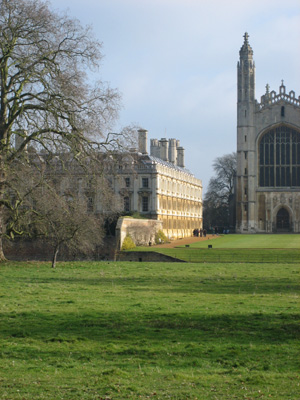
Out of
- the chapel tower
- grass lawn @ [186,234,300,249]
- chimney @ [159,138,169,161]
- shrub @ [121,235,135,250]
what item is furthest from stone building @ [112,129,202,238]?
grass lawn @ [186,234,300,249]

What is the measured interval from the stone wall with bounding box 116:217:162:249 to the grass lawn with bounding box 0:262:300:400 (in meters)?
26.7

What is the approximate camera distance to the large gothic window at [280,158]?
253ft

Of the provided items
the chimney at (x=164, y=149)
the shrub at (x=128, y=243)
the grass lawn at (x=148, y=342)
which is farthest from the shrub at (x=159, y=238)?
the grass lawn at (x=148, y=342)

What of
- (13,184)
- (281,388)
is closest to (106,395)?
(281,388)

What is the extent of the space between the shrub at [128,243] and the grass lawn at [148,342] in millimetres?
26764

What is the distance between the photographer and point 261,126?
255ft

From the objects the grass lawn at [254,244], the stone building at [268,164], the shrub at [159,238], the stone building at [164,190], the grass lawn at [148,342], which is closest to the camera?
the grass lawn at [148,342]

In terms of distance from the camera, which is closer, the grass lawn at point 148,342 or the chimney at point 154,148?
the grass lawn at point 148,342

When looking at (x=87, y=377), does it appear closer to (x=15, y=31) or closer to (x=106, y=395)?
(x=106, y=395)

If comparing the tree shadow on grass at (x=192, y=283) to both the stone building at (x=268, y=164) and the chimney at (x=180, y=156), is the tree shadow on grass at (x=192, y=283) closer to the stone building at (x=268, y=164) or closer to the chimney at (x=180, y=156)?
the stone building at (x=268, y=164)

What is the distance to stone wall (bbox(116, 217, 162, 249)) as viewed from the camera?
A: 41.7m

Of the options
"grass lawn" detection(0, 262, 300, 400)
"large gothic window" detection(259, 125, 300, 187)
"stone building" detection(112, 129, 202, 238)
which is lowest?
"grass lawn" detection(0, 262, 300, 400)

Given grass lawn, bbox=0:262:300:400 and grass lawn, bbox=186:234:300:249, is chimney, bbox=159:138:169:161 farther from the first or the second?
grass lawn, bbox=0:262:300:400

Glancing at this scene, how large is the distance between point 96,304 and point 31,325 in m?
2.29
